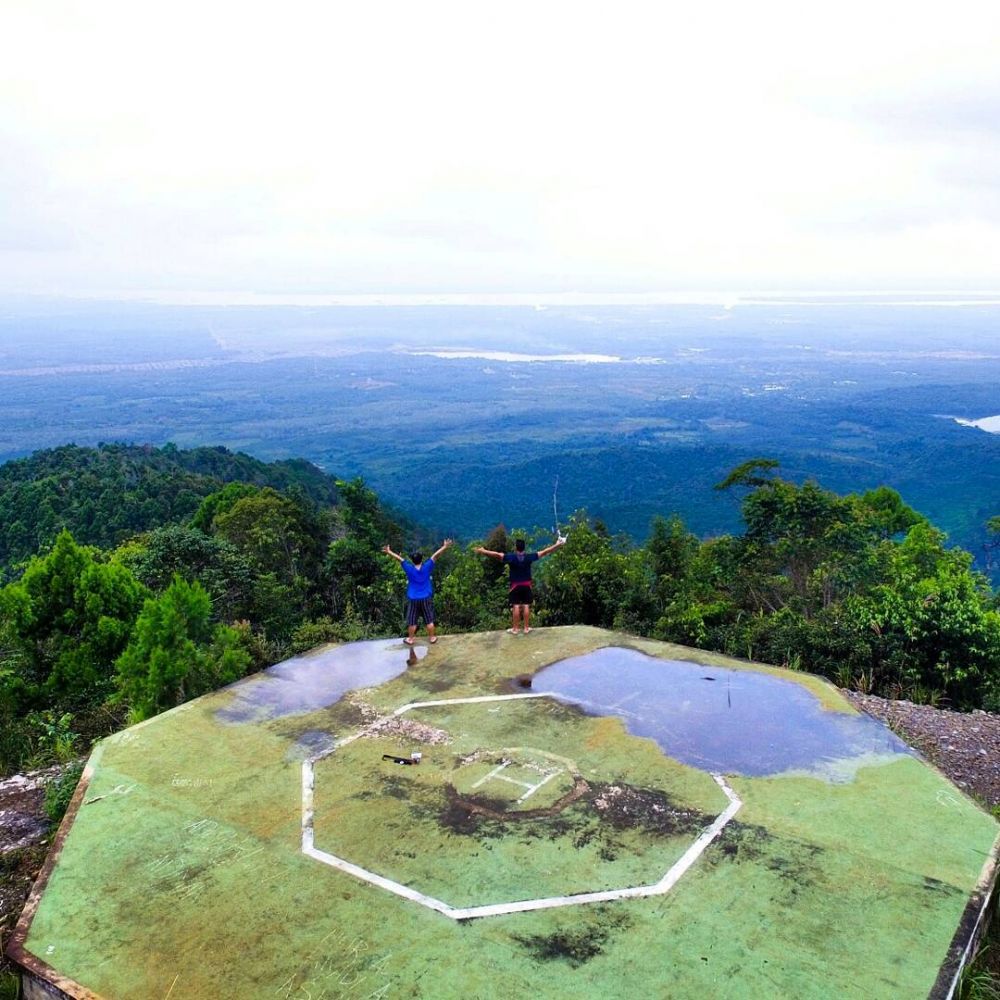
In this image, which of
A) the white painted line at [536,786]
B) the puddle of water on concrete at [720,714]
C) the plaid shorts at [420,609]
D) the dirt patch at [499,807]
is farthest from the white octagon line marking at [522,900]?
the plaid shorts at [420,609]

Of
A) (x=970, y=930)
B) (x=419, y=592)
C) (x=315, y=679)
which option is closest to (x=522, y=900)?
(x=970, y=930)

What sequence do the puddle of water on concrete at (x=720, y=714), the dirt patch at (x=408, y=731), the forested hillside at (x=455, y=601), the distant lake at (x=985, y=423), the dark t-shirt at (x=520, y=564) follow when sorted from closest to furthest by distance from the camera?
the puddle of water on concrete at (x=720, y=714) < the dirt patch at (x=408, y=731) < the dark t-shirt at (x=520, y=564) < the forested hillside at (x=455, y=601) < the distant lake at (x=985, y=423)

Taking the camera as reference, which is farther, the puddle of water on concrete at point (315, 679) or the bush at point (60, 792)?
the puddle of water on concrete at point (315, 679)

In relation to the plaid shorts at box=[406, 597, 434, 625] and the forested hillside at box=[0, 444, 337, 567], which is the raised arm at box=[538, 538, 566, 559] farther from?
the forested hillside at box=[0, 444, 337, 567]

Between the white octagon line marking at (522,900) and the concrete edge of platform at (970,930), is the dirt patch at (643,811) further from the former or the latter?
the concrete edge of platform at (970,930)

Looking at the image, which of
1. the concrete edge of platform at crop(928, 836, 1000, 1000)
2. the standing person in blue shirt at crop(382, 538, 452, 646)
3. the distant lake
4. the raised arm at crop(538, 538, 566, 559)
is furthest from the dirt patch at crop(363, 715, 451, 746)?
the distant lake

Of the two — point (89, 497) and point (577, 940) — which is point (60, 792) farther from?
point (89, 497)

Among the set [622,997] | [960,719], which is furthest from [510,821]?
[960,719]

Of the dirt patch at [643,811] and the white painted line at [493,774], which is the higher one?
the dirt patch at [643,811]
